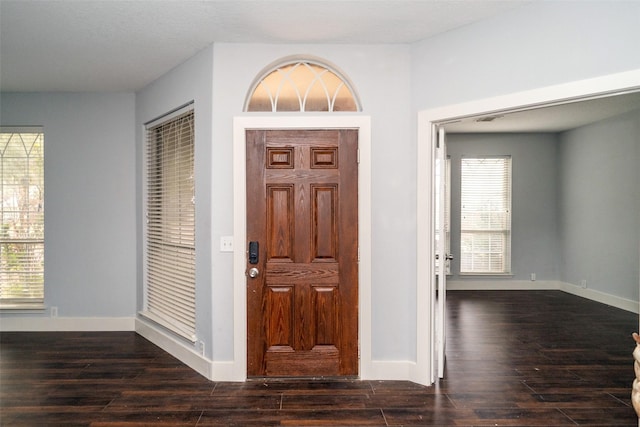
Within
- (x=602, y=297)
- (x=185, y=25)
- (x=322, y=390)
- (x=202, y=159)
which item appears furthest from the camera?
(x=602, y=297)

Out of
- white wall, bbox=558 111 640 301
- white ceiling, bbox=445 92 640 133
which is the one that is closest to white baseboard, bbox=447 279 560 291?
white wall, bbox=558 111 640 301

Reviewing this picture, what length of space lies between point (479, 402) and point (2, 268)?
5.31 metres

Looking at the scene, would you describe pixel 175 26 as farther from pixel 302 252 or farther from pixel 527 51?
pixel 527 51

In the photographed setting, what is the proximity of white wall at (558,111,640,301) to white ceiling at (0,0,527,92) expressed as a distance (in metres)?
4.58

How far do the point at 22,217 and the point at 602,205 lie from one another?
7951 millimetres

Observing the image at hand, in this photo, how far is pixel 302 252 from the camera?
140 inches

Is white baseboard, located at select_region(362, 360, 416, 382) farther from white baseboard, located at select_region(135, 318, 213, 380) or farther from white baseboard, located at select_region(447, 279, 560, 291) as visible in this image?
white baseboard, located at select_region(447, 279, 560, 291)

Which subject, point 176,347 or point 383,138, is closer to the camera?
point 383,138

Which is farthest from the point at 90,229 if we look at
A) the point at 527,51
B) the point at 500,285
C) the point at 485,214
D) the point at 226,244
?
the point at 500,285

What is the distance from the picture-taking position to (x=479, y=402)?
3.16 meters

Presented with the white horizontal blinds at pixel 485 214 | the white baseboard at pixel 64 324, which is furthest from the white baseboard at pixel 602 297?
the white baseboard at pixel 64 324

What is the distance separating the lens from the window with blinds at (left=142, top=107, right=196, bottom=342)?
418 cm

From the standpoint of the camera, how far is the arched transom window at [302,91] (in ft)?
11.8

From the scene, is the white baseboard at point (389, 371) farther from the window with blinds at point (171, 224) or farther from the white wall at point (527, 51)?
the white wall at point (527, 51)
